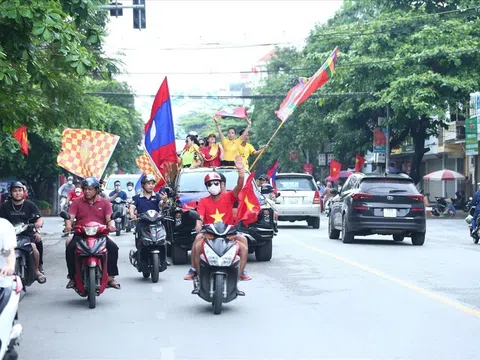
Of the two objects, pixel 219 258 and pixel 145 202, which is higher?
pixel 145 202

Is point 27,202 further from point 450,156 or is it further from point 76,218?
point 450,156

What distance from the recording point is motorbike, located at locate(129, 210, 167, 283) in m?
14.7

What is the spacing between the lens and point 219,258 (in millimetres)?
11258

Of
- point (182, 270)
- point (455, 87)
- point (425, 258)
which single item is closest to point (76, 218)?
point (182, 270)

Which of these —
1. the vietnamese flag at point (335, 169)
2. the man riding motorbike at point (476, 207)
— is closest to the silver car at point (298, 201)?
the man riding motorbike at point (476, 207)

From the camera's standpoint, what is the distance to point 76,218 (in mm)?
12633

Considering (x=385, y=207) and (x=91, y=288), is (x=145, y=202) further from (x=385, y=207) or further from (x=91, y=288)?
(x=385, y=207)

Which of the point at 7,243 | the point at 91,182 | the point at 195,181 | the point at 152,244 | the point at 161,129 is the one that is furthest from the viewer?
the point at 195,181

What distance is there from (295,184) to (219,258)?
75.1 feet

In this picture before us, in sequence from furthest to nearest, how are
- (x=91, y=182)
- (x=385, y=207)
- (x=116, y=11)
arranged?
(x=385, y=207)
(x=116, y=11)
(x=91, y=182)

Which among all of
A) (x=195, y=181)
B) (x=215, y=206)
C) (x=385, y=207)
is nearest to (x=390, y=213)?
(x=385, y=207)

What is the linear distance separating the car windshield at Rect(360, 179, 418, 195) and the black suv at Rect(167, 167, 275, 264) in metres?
4.78

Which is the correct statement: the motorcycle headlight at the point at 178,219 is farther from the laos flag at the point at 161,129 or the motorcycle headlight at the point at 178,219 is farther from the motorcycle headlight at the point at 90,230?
the motorcycle headlight at the point at 90,230

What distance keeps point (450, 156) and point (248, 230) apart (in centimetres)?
4422
